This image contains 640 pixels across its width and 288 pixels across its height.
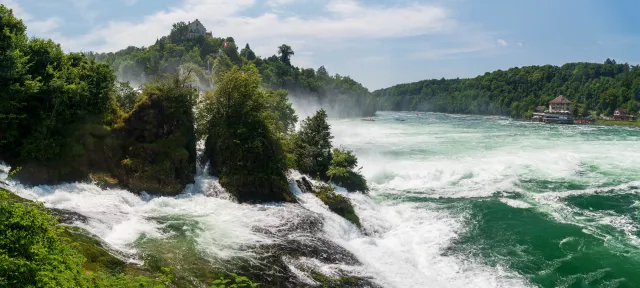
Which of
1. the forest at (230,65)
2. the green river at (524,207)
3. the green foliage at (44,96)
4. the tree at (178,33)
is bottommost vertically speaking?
the green river at (524,207)

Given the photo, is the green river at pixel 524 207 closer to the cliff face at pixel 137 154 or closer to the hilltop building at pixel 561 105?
the cliff face at pixel 137 154

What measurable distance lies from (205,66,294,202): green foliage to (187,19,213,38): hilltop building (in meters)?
116

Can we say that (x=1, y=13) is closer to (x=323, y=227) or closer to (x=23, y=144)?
(x=23, y=144)

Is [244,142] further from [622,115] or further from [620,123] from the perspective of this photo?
[622,115]

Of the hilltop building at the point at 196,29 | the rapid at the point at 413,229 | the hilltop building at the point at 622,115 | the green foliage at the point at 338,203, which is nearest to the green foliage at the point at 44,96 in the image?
the rapid at the point at 413,229

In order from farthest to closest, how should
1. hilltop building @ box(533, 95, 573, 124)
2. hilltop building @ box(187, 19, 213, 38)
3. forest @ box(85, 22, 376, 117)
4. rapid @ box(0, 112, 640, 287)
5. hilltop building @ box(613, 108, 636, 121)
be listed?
hilltop building @ box(187, 19, 213, 38) < hilltop building @ box(613, 108, 636, 121) < hilltop building @ box(533, 95, 573, 124) < forest @ box(85, 22, 376, 117) < rapid @ box(0, 112, 640, 287)

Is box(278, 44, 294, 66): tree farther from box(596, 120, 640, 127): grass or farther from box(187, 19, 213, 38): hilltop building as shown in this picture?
box(596, 120, 640, 127): grass

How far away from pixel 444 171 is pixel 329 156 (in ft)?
43.4

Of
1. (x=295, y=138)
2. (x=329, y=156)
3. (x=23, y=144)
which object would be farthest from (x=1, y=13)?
(x=329, y=156)

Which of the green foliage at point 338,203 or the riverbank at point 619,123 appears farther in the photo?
the riverbank at point 619,123

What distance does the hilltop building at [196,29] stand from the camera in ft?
441

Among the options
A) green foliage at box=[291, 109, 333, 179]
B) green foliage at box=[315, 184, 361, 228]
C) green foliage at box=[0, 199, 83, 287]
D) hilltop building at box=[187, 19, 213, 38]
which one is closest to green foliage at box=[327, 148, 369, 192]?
green foliage at box=[291, 109, 333, 179]

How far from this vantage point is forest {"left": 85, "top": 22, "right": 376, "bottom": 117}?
11006 centimetres

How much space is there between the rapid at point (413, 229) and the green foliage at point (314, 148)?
2763mm
